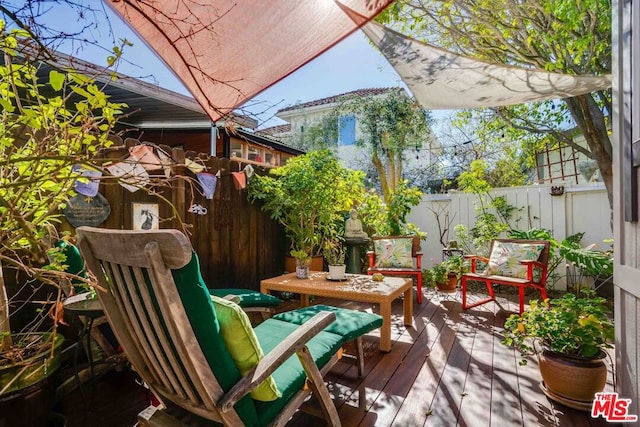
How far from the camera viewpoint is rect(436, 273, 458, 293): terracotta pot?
178 inches

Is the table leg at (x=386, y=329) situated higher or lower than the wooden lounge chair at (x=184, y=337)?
lower

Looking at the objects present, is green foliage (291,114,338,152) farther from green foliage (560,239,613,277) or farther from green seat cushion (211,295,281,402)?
green seat cushion (211,295,281,402)

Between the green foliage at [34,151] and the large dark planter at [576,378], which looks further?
the large dark planter at [576,378]

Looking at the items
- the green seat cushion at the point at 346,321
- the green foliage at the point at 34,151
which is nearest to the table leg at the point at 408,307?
the green seat cushion at the point at 346,321

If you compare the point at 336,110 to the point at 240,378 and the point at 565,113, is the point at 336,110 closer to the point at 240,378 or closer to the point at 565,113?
the point at 565,113

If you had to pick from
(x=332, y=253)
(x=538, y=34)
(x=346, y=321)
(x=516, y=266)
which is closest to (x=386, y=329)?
(x=346, y=321)

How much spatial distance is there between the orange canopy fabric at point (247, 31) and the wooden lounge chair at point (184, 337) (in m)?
1.03

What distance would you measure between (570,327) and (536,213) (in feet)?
11.7

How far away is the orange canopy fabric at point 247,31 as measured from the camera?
1.82 meters

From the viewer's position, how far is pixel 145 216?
2.94 meters

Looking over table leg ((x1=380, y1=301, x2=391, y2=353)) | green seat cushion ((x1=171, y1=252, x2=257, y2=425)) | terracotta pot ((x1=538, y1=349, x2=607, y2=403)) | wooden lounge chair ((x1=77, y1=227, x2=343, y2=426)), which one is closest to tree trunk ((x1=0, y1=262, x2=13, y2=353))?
wooden lounge chair ((x1=77, y1=227, x2=343, y2=426))

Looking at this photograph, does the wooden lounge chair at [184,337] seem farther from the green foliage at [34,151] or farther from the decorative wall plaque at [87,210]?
the decorative wall plaque at [87,210]

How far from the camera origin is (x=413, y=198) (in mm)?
4691

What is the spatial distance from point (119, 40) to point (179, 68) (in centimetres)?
99
